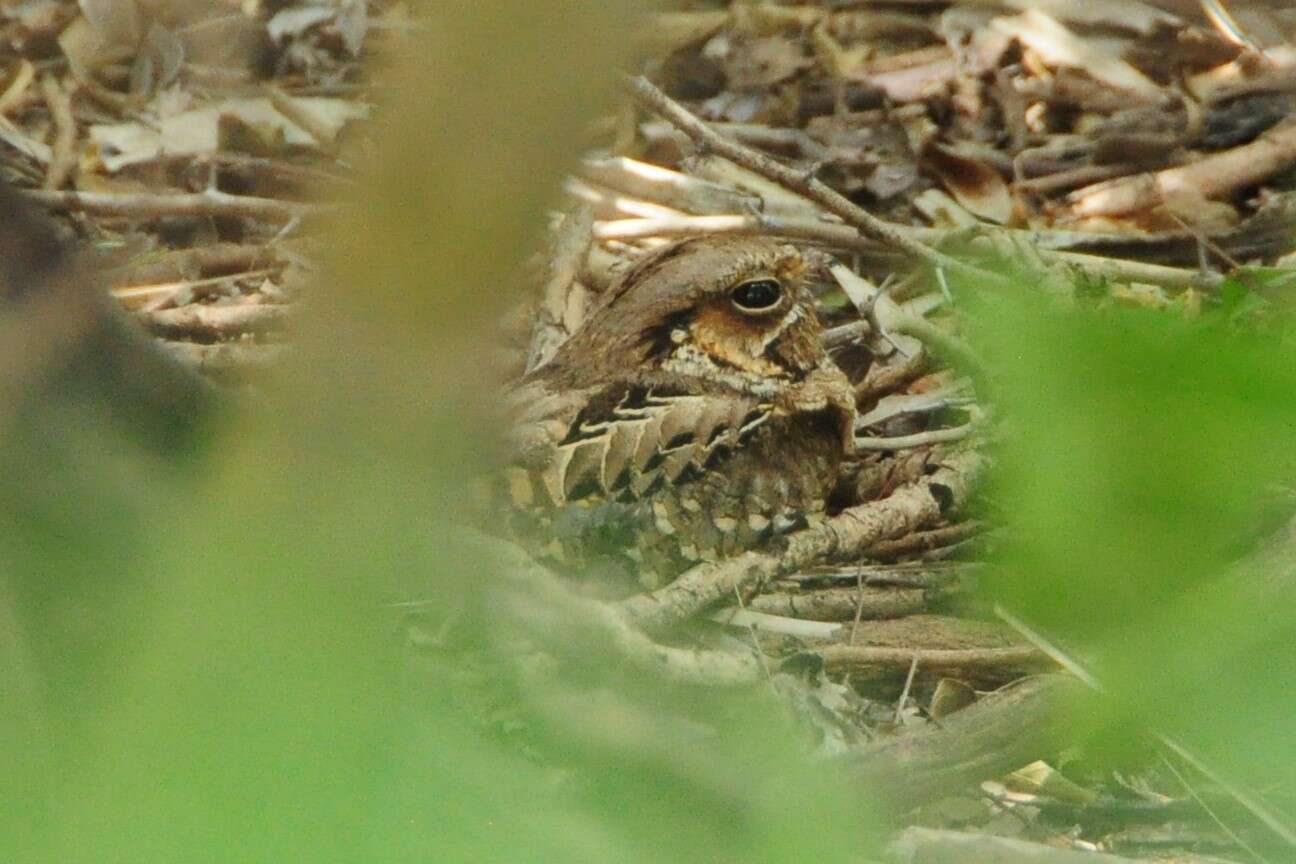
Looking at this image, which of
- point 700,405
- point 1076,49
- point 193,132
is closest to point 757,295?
point 700,405

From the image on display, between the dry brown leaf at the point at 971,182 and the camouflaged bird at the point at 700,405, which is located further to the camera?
the dry brown leaf at the point at 971,182

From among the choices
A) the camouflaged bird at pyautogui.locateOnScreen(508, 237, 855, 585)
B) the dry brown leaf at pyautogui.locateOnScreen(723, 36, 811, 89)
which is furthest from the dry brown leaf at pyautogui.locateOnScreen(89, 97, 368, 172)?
the camouflaged bird at pyautogui.locateOnScreen(508, 237, 855, 585)

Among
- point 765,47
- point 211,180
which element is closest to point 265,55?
point 211,180

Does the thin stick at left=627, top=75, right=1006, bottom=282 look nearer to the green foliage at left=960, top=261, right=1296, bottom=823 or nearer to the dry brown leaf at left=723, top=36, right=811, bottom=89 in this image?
the dry brown leaf at left=723, top=36, right=811, bottom=89

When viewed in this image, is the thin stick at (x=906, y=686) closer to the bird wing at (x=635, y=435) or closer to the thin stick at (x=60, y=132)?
the bird wing at (x=635, y=435)

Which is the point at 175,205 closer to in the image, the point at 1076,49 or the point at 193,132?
the point at 193,132

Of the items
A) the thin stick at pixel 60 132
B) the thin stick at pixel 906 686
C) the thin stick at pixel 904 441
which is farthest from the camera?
the thin stick at pixel 60 132

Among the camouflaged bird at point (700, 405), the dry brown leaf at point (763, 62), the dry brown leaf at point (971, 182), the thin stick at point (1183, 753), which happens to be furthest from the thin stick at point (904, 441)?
the thin stick at point (1183, 753)

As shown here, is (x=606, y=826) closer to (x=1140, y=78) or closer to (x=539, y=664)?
(x=539, y=664)
